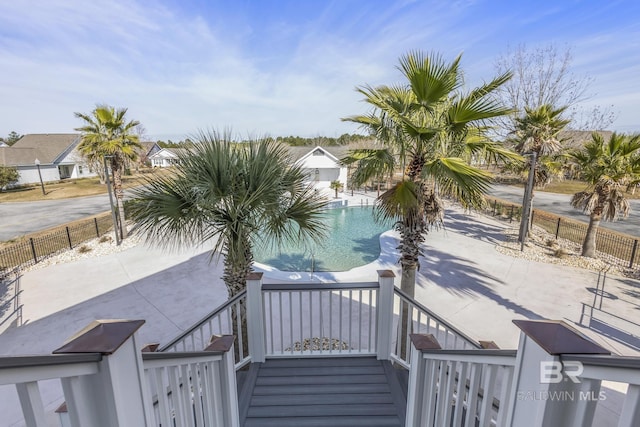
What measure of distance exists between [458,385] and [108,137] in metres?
13.4

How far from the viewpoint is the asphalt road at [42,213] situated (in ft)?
46.9

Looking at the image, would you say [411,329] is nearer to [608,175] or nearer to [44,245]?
[608,175]

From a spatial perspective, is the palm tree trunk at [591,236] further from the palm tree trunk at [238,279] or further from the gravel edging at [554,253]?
the palm tree trunk at [238,279]

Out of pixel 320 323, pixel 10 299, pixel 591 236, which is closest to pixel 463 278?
pixel 591 236

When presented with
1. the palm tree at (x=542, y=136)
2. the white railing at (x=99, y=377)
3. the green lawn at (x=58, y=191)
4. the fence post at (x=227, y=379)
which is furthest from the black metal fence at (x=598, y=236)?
the green lawn at (x=58, y=191)

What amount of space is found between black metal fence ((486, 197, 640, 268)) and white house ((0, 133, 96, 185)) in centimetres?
3392

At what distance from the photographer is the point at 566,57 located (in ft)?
49.1

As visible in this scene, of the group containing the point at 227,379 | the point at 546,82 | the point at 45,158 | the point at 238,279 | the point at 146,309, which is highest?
the point at 546,82

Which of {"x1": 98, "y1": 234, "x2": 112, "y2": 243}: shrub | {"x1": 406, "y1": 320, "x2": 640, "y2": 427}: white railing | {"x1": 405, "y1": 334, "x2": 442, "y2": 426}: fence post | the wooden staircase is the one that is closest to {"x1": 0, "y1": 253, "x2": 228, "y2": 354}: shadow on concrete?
the wooden staircase

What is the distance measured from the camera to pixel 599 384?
1.03 meters

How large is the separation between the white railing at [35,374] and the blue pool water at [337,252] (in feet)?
22.7

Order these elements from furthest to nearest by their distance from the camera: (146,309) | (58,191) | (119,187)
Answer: (58,191) < (119,187) < (146,309)

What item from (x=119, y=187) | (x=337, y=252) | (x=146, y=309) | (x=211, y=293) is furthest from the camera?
(x=337, y=252)

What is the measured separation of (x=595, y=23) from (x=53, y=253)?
2123 cm
